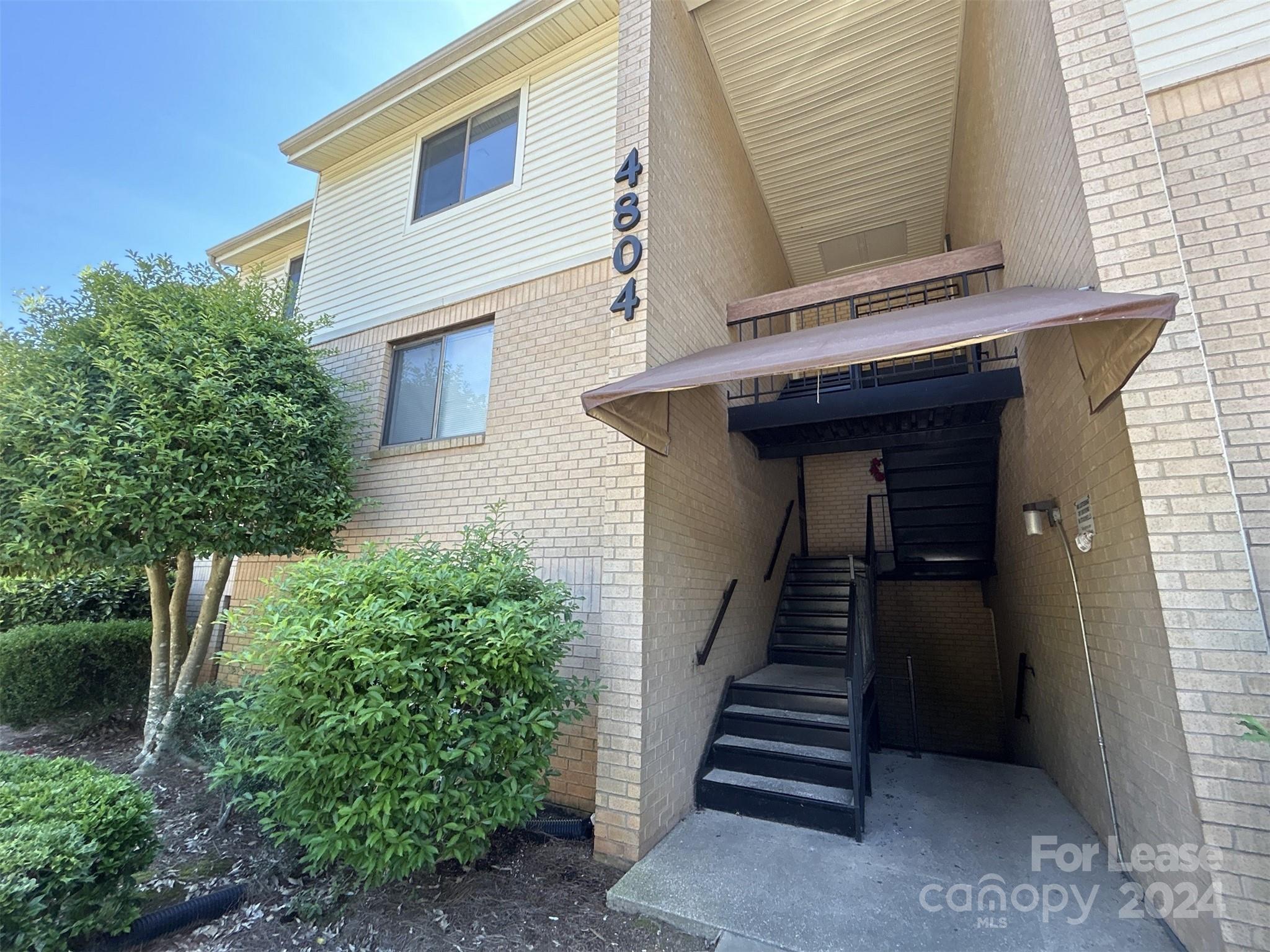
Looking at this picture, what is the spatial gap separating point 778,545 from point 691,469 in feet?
9.79

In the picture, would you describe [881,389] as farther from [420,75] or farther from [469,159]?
[420,75]

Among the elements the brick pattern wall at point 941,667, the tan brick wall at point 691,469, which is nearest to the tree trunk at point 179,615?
the tan brick wall at point 691,469

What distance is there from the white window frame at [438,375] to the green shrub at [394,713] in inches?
97.7

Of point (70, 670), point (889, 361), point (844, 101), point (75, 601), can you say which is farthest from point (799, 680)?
point (75, 601)

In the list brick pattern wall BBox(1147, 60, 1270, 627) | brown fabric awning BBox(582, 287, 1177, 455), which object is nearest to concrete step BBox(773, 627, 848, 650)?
brown fabric awning BBox(582, 287, 1177, 455)

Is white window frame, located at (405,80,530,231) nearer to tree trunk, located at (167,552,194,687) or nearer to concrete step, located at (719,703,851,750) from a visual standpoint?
tree trunk, located at (167,552,194,687)

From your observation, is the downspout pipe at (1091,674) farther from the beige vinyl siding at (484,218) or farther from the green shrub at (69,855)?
the green shrub at (69,855)

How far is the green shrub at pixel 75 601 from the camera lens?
7.93 metres

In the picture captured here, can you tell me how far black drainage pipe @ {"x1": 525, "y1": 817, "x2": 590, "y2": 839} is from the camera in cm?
371

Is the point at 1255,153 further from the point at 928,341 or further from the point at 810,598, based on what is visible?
the point at 810,598

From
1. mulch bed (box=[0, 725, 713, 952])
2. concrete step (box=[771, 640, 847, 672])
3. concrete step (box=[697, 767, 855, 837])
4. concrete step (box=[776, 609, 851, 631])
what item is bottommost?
mulch bed (box=[0, 725, 713, 952])

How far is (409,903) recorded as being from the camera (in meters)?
2.90

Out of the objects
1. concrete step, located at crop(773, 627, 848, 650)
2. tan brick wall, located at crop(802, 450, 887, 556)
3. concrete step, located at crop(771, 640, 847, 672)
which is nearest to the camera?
concrete step, located at crop(771, 640, 847, 672)

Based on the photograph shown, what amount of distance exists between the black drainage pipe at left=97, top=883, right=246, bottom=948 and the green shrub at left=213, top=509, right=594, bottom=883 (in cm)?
33
